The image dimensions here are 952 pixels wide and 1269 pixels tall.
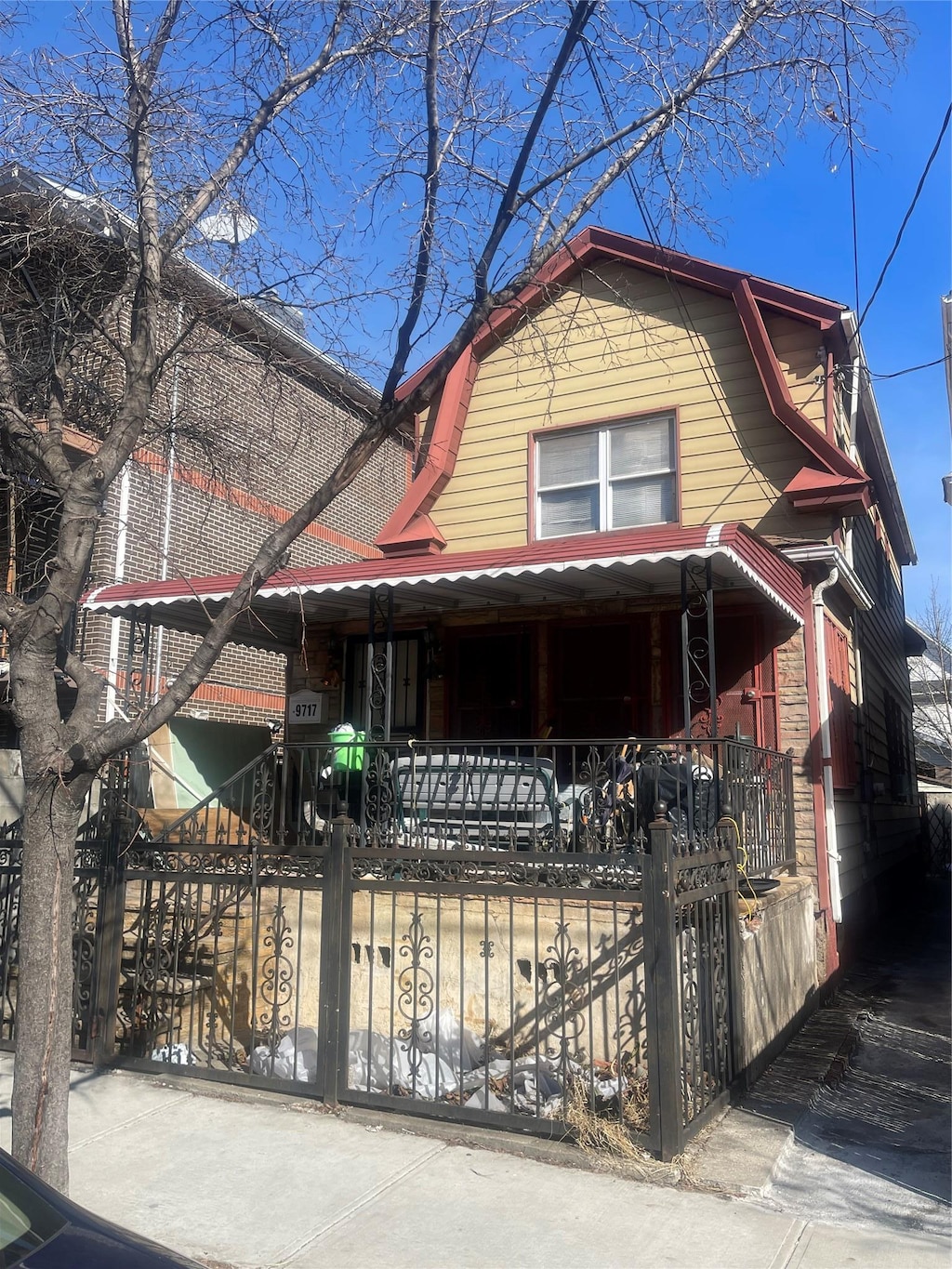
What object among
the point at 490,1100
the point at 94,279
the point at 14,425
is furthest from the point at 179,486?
the point at 490,1100

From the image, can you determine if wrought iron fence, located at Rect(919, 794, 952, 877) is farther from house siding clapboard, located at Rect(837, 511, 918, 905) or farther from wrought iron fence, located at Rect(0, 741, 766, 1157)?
wrought iron fence, located at Rect(0, 741, 766, 1157)

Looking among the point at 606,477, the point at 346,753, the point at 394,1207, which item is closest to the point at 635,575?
the point at 606,477

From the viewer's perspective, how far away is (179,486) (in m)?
14.3

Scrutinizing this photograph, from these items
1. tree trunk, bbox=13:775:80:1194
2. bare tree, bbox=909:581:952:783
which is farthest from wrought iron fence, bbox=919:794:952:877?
tree trunk, bbox=13:775:80:1194

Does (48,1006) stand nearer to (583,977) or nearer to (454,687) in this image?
(583,977)

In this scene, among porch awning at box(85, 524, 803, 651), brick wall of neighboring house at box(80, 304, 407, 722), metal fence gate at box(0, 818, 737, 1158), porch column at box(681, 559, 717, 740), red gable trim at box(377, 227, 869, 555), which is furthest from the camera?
brick wall of neighboring house at box(80, 304, 407, 722)

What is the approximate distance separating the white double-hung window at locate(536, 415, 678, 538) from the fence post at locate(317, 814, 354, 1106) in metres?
5.74

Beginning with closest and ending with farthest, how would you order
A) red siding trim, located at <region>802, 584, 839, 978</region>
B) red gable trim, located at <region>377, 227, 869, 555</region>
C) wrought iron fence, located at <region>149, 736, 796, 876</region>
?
wrought iron fence, located at <region>149, 736, 796, 876</region> → red siding trim, located at <region>802, 584, 839, 978</region> → red gable trim, located at <region>377, 227, 869, 555</region>

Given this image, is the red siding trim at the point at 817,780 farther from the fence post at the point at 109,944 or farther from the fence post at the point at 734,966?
the fence post at the point at 109,944

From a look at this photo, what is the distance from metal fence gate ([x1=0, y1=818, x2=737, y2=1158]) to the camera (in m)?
5.45

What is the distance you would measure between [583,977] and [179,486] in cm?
1021

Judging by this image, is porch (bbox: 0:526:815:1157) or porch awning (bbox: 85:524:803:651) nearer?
porch (bbox: 0:526:815:1157)

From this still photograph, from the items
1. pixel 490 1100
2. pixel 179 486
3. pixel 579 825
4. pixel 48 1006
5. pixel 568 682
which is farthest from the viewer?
pixel 179 486

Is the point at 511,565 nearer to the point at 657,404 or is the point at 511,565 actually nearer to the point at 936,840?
the point at 657,404
